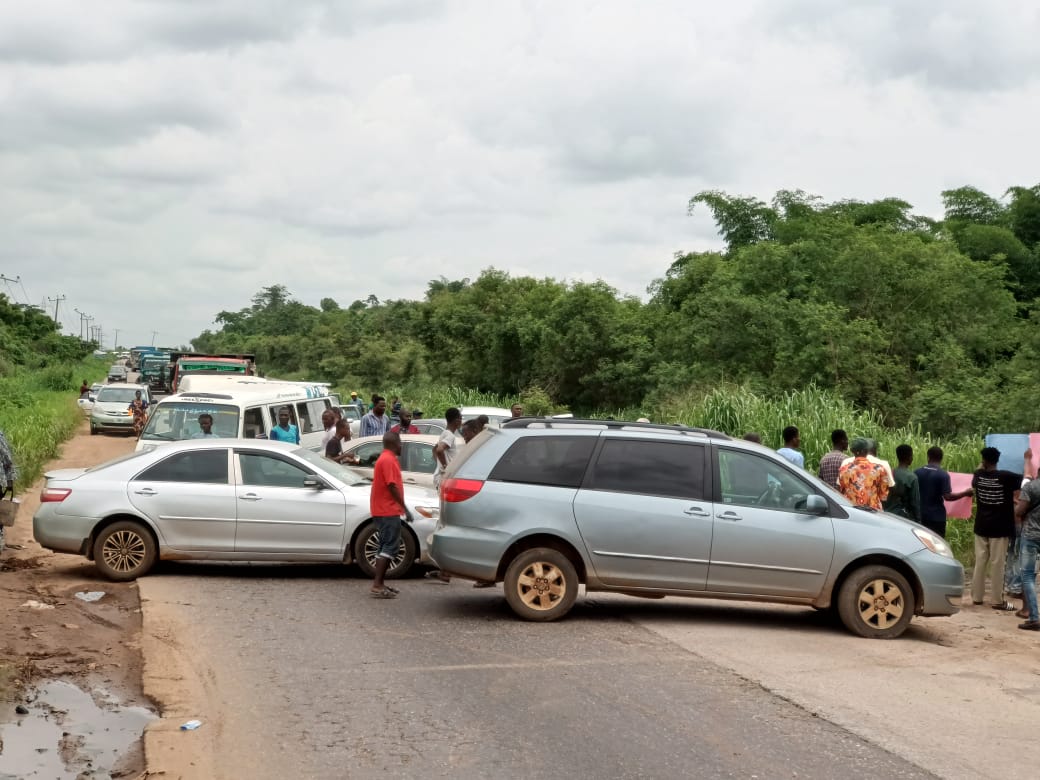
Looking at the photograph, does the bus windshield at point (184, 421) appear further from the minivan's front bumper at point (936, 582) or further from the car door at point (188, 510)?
the minivan's front bumper at point (936, 582)

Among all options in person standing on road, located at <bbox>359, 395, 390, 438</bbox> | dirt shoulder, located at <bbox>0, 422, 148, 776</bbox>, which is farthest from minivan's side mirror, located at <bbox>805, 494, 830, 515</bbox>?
person standing on road, located at <bbox>359, 395, 390, 438</bbox>

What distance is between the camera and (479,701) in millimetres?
7914

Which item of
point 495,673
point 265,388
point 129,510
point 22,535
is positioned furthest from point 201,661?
point 265,388

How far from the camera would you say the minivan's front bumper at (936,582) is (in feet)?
35.6

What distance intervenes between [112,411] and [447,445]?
91.6 ft

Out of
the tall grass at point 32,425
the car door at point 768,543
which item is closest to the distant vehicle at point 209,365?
the tall grass at point 32,425

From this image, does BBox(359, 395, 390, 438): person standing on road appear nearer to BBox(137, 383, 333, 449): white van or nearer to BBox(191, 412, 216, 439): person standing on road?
BBox(137, 383, 333, 449): white van

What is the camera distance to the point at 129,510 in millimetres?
12867

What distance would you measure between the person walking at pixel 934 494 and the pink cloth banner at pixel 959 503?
1.04m

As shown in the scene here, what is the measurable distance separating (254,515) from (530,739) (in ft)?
21.9

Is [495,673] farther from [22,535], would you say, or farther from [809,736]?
[22,535]

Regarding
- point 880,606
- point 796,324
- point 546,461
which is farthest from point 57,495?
point 796,324

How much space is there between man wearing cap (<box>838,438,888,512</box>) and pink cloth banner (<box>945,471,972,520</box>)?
201 centimetres

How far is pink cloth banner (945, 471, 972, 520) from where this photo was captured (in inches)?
567
